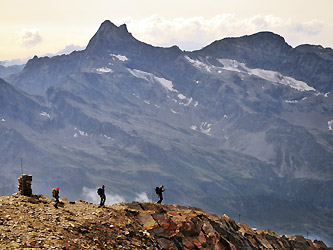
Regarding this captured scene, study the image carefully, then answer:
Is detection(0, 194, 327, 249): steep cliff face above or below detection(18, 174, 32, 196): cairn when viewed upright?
below

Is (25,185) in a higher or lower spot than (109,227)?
higher

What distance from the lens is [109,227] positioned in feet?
180

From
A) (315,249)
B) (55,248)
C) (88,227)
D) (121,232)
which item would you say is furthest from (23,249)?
(315,249)

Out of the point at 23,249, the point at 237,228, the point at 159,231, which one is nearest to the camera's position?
the point at 23,249

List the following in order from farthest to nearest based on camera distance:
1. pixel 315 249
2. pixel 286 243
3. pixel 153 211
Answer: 1. pixel 315 249
2. pixel 286 243
3. pixel 153 211

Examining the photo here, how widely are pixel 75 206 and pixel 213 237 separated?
55.3 feet

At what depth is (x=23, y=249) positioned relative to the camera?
43094mm

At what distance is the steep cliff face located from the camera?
4734cm

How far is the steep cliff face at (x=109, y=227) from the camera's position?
47.3m

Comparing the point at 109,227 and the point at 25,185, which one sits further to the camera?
the point at 25,185

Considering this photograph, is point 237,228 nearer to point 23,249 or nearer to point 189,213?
point 189,213

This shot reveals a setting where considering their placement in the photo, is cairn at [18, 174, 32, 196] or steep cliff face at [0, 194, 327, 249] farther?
cairn at [18, 174, 32, 196]

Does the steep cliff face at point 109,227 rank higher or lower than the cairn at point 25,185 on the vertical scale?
lower

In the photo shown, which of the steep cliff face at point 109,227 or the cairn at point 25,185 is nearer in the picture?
the steep cliff face at point 109,227
